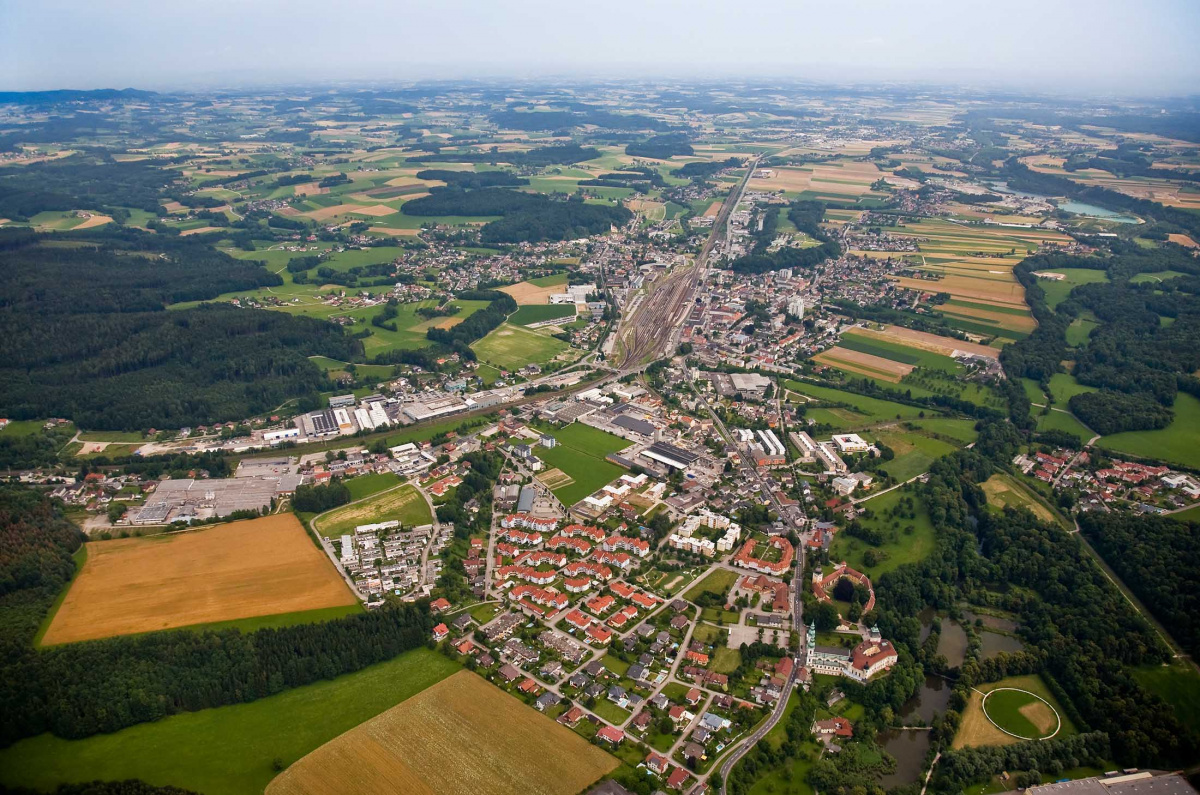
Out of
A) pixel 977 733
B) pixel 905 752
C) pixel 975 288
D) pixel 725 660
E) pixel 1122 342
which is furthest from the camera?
pixel 975 288

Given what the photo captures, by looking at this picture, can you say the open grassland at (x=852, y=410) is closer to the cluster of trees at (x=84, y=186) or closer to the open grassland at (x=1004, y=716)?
the open grassland at (x=1004, y=716)

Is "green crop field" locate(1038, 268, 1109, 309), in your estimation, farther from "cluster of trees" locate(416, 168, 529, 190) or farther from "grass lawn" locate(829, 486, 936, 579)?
"cluster of trees" locate(416, 168, 529, 190)

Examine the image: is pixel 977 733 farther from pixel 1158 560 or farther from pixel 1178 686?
pixel 1158 560

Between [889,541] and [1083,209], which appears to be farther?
[1083,209]

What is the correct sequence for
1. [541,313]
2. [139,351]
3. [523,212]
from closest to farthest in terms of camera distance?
[139,351]
[541,313]
[523,212]

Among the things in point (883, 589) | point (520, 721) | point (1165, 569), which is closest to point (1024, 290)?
point (1165, 569)

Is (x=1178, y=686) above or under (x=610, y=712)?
above

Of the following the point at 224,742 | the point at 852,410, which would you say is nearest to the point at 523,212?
the point at 852,410
